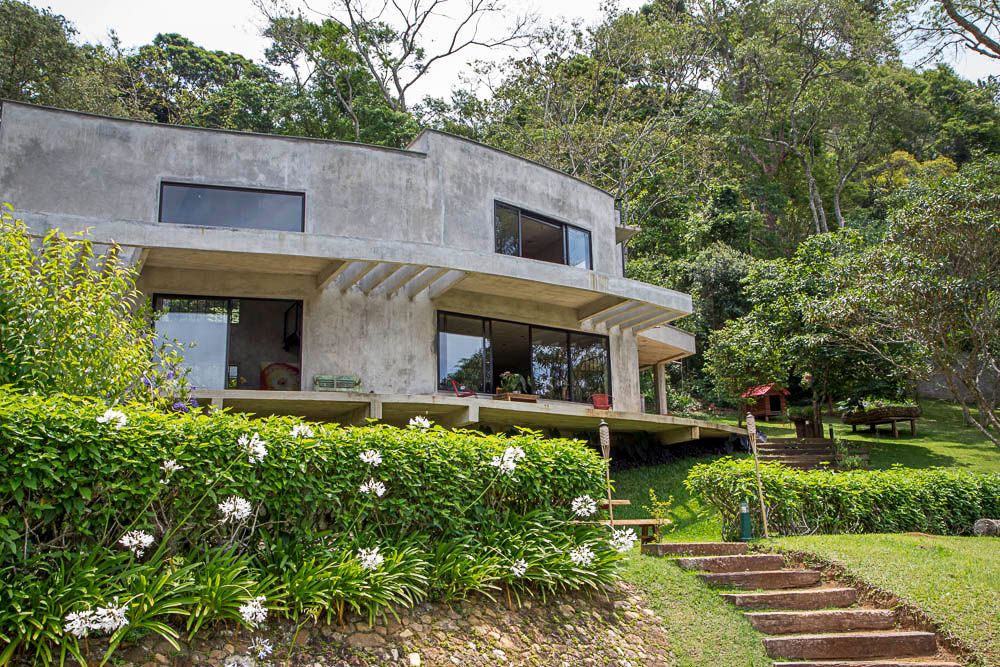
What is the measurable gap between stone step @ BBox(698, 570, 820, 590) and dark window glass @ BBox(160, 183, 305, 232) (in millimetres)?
9270

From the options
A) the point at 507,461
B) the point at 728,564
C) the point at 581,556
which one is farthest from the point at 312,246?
the point at 728,564

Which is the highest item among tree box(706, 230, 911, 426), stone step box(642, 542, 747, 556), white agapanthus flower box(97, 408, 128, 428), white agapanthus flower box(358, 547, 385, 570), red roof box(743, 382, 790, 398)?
tree box(706, 230, 911, 426)

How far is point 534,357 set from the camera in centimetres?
1638

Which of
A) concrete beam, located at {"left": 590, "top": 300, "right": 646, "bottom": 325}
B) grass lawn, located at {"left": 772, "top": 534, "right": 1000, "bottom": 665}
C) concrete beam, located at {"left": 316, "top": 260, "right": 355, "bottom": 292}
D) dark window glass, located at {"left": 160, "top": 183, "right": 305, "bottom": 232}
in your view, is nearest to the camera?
grass lawn, located at {"left": 772, "top": 534, "right": 1000, "bottom": 665}

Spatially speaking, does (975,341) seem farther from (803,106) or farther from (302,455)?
(803,106)

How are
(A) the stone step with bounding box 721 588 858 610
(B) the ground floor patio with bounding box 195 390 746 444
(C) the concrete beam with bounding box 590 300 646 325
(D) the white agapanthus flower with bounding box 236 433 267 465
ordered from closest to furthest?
1. (D) the white agapanthus flower with bounding box 236 433 267 465
2. (A) the stone step with bounding box 721 588 858 610
3. (B) the ground floor patio with bounding box 195 390 746 444
4. (C) the concrete beam with bounding box 590 300 646 325

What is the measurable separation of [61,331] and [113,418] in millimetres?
1830

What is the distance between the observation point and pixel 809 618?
803 centimetres

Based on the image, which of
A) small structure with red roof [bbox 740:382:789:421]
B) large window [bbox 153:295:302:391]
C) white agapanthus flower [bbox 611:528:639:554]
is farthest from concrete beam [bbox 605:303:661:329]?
small structure with red roof [bbox 740:382:789:421]

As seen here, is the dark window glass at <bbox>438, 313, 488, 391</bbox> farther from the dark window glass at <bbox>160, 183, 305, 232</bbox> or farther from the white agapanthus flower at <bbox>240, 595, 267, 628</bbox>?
the white agapanthus flower at <bbox>240, 595, 267, 628</bbox>

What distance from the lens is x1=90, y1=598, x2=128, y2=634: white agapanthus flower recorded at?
4.81m

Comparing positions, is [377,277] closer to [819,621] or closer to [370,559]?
[370,559]

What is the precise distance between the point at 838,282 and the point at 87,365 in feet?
60.6

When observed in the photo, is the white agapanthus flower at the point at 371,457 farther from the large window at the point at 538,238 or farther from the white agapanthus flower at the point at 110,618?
the large window at the point at 538,238
